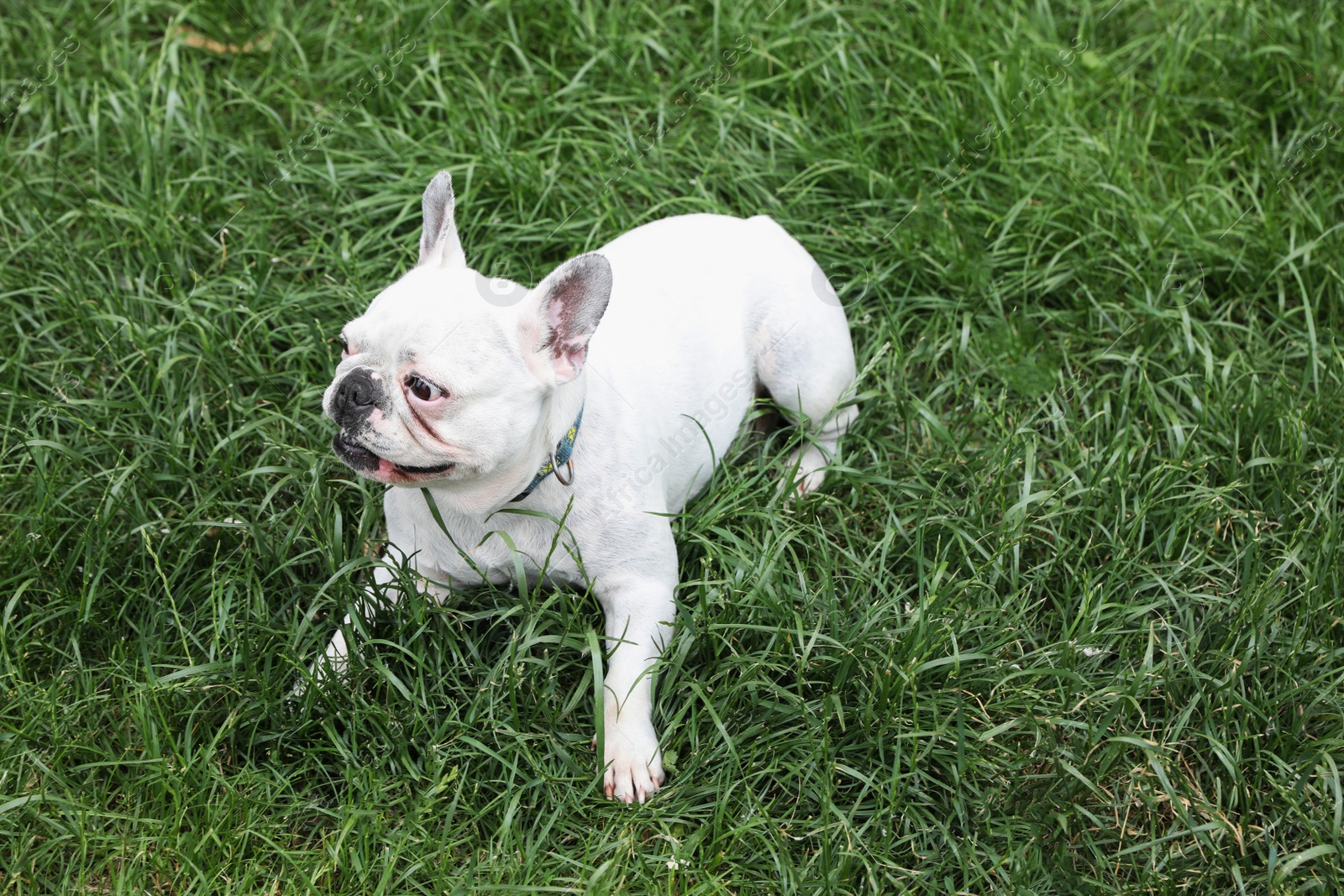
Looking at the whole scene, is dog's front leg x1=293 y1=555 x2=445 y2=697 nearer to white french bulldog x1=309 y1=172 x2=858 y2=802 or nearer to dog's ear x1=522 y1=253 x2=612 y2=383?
white french bulldog x1=309 y1=172 x2=858 y2=802

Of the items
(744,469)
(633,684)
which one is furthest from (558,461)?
(744,469)

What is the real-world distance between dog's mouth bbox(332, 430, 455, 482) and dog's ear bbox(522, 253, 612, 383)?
393 mm

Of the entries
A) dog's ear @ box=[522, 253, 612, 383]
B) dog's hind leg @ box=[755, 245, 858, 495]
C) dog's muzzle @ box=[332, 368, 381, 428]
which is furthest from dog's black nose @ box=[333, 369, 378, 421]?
dog's hind leg @ box=[755, 245, 858, 495]

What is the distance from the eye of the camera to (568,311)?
113 inches

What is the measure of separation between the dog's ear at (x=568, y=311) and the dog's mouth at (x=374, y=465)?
0.39m

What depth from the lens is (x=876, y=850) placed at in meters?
3.09

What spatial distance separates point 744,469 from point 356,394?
1.51 metres

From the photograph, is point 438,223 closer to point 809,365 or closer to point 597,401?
point 597,401

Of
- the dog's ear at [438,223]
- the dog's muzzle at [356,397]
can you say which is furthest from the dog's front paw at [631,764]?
the dog's ear at [438,223]

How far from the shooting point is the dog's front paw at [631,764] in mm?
3217

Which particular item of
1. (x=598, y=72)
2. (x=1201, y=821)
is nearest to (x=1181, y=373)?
(x=1201, y=821)

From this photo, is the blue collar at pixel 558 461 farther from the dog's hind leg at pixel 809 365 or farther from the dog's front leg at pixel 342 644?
the dog's hind leg at pixel 809 365

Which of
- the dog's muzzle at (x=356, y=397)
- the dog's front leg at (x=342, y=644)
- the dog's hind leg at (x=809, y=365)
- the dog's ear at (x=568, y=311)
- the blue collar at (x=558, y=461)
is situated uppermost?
the dog's ear at (x=568, y=311)

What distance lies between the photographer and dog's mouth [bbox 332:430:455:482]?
2910mm
